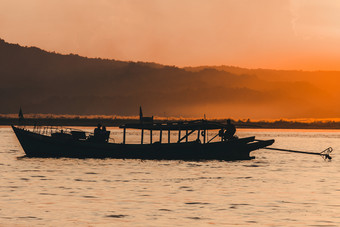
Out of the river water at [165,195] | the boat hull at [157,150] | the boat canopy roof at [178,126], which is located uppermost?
the boat canopy roof at [178,126]

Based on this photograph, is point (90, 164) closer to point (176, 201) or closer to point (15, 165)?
point (15, 165)

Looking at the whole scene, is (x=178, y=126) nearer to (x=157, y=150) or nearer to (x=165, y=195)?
(x=157, y=150)

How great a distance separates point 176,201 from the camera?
29547mm

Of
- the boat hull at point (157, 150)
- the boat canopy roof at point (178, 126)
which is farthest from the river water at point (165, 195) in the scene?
the boat canopy roof at point (178, 126)

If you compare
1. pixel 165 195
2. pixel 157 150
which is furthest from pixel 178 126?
pixel 165 195

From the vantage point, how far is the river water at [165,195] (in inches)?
960

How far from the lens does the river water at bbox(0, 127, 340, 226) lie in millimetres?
24388

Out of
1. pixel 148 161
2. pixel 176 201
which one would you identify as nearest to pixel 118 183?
pixel 176 201

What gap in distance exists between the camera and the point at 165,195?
32031mm

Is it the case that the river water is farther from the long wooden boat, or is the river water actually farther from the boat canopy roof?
the boat canopy roof

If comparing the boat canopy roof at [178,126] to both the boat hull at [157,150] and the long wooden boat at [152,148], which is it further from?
the boat hull at [157,150]

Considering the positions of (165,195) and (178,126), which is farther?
(178,126)

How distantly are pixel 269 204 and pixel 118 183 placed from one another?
11585 millimetres

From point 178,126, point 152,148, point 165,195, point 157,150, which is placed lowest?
point 165,195
